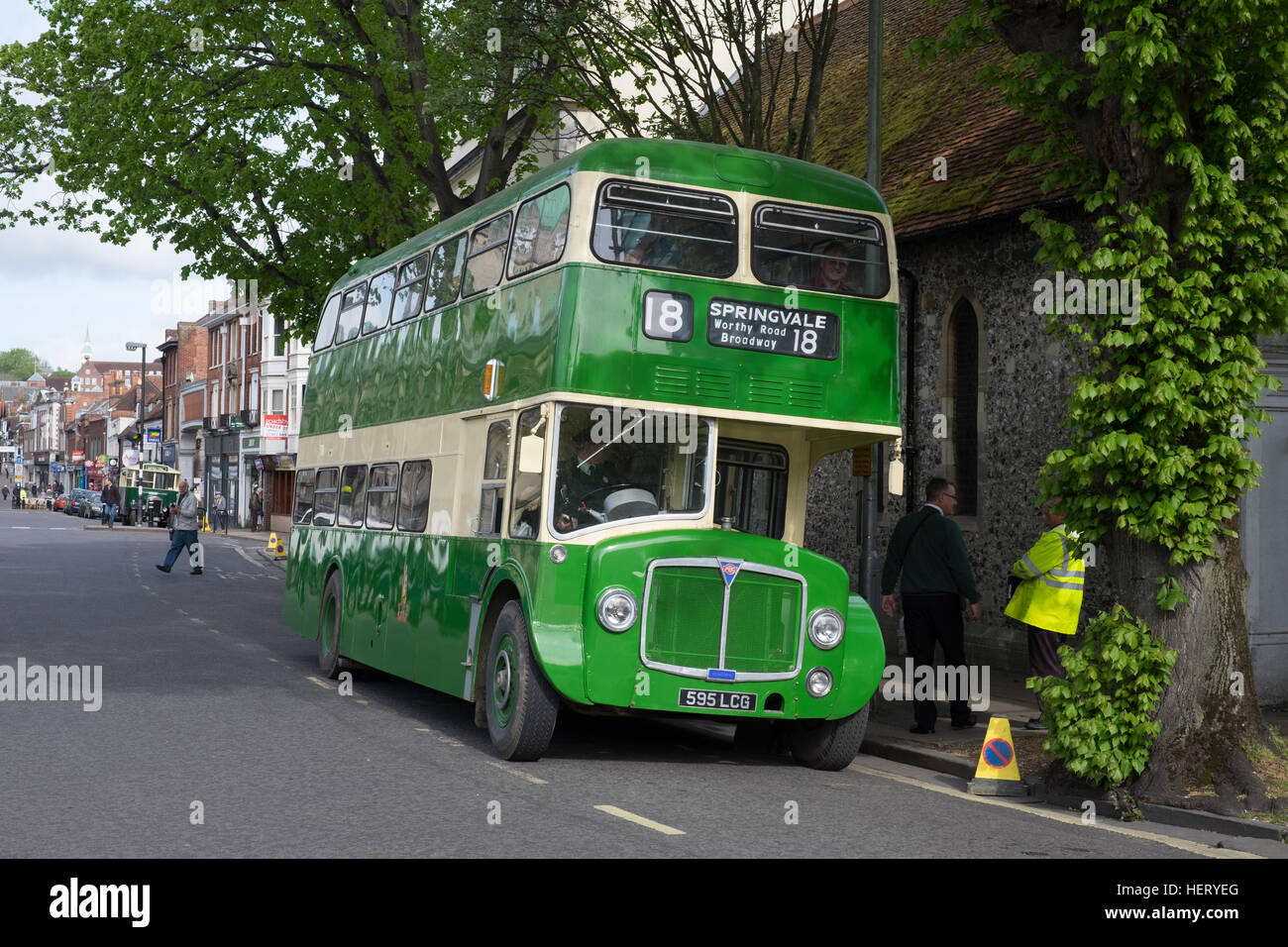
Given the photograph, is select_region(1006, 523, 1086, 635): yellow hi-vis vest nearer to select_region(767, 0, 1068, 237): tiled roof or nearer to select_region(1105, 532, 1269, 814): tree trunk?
select_region(1105, 532, 1269, 814): tree trunk

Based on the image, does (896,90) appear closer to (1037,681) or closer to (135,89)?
(135,89)

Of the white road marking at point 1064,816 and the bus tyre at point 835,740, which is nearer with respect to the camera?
the white road marking at point 1064,816

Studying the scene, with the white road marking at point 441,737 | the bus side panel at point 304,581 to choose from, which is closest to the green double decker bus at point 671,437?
the white road marking at point 441,737

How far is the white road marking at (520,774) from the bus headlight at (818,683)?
1.93 meters

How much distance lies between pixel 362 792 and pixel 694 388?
3.46 m

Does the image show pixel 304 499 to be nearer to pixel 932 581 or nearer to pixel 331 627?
pixel 331 627

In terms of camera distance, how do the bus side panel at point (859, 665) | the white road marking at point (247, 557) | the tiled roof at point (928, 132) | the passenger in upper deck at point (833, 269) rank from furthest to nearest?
the white road marking at point (247, 557) < the tiled roof at point (928, 132) < the passenger in upper deck at point (833, 269) < the bus side panel at point (859, 665)

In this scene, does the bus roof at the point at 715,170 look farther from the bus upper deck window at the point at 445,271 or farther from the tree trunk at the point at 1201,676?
the tree trunk at the point at 1201,676

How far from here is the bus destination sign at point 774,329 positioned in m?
10.1

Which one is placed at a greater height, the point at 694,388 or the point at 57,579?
the point at 694,388

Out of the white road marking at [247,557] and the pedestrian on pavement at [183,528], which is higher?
the pedestrian on pavement at [183,528]

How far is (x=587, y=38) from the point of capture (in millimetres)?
18219

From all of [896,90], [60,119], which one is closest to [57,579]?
[60,119]

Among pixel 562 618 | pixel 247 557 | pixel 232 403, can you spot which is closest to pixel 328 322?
pixel 562 618
